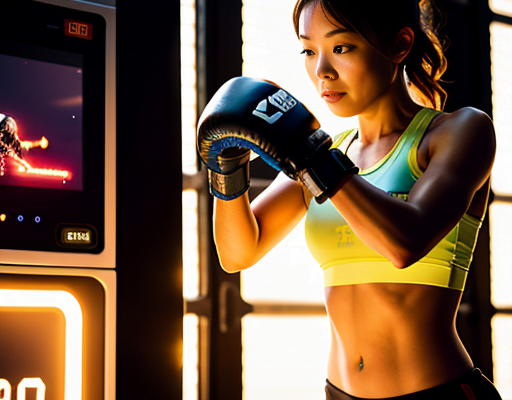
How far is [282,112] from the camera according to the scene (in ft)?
3.34

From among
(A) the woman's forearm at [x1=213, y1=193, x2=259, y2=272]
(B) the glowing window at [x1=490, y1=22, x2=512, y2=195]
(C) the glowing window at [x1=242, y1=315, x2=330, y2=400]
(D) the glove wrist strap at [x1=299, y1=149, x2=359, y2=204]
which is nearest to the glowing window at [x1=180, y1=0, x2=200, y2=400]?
(C) the glowing window at [x1=242, y1=315, x2=330, y2=400]

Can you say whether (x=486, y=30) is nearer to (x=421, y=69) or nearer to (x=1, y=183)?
(x=421, y=69)

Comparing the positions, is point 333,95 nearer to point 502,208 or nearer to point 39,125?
point 39,125

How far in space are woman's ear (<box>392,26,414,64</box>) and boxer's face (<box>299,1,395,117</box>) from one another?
1.2 inches

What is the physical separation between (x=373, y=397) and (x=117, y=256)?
0.52m

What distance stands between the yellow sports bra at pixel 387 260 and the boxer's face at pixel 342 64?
0.38 ft

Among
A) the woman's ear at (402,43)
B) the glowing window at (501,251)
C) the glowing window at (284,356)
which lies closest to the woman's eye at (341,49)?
the woman's ear at (402,43)

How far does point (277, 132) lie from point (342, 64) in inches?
10.7

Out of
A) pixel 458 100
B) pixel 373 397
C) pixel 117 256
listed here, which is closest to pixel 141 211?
Result: pixel 117 256

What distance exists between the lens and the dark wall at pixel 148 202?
1109 millimetres

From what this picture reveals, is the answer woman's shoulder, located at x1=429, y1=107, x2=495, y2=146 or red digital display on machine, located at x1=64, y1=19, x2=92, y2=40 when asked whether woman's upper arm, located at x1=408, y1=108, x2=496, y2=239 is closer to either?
woman's shoulder, located at x1=429, y1=107, x2=495, y2=146

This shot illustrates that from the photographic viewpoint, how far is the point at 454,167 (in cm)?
110

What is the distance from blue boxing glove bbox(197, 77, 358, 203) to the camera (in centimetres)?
100

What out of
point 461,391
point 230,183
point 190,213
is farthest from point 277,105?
point 190,213
